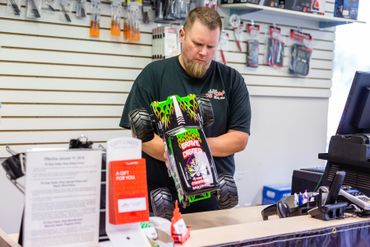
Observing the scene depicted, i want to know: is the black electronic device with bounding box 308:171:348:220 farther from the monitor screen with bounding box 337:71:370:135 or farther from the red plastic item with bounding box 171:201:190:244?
the red plastic item with bounding box 171:201:190:244

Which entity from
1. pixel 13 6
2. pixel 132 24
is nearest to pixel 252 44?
pixel 132 24

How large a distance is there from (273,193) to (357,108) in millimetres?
2441

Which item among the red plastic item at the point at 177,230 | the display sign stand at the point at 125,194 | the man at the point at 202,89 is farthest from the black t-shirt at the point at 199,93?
the display sign stand at the point at 125,194

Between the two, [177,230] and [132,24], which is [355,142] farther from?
[132,24]

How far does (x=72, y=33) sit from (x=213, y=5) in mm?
1197

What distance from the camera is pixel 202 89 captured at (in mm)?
2438

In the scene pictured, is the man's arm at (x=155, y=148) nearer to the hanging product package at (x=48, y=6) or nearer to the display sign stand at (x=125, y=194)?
the display sign stand at (x=125, y=194)

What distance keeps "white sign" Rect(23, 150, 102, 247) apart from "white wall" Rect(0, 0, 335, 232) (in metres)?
2.16

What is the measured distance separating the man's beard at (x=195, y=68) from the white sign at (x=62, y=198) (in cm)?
119

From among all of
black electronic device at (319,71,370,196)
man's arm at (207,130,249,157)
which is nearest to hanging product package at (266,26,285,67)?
man's arm at (207,130,249,157)

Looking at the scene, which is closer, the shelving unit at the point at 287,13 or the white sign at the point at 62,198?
the white sign at the point at 62,198

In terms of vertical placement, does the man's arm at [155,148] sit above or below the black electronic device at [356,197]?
above

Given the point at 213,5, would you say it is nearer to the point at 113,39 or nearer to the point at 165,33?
the point at 165,33

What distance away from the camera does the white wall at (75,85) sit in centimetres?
322
